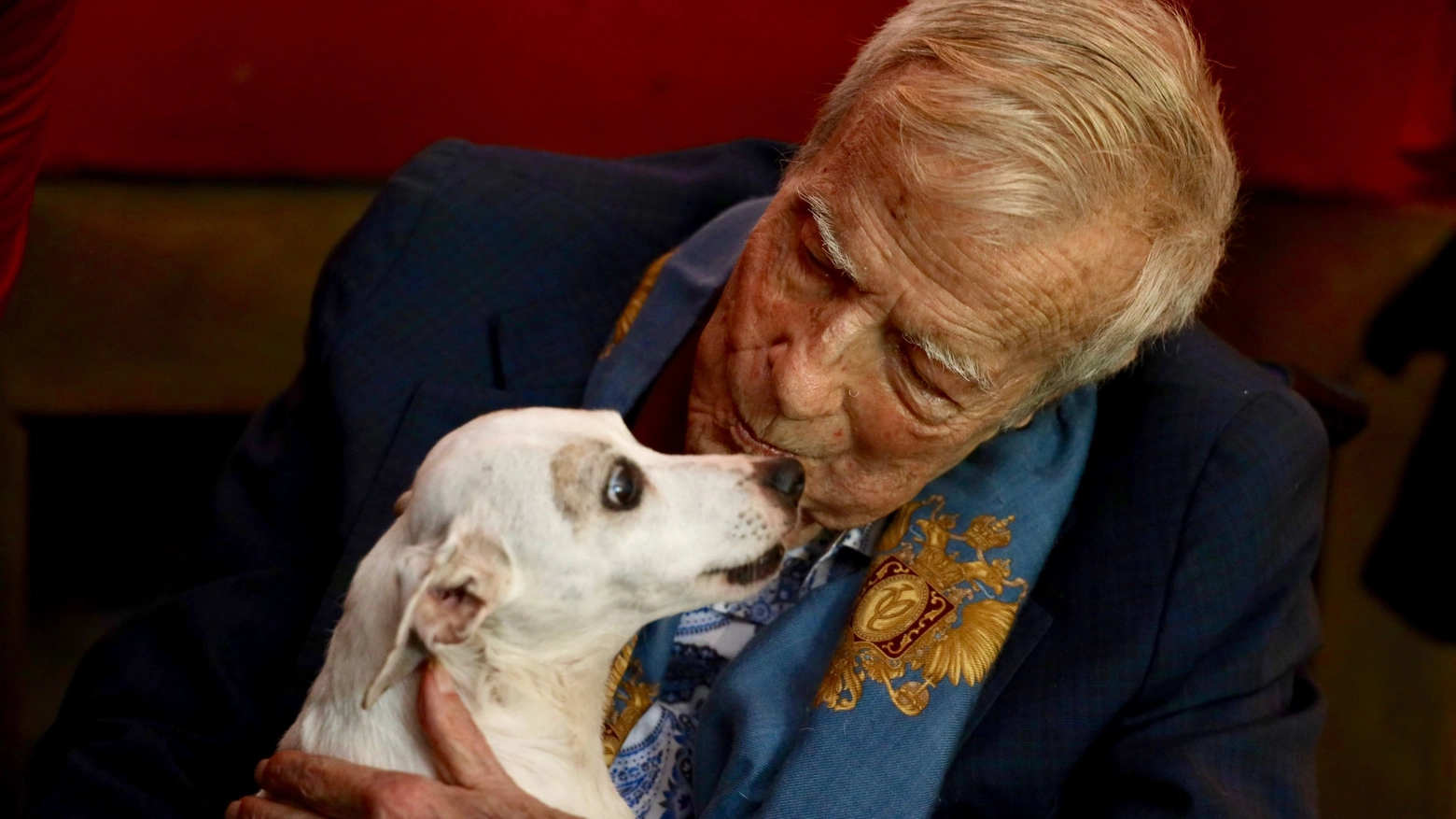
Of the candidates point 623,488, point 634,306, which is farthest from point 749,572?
point 634,306

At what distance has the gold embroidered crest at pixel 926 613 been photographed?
1360 mm

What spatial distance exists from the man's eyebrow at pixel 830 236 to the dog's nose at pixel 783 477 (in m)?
0.20

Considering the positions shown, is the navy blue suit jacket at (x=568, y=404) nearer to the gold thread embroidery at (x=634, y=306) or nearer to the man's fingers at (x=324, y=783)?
the gold thread embroidery at (x=634, y=306)

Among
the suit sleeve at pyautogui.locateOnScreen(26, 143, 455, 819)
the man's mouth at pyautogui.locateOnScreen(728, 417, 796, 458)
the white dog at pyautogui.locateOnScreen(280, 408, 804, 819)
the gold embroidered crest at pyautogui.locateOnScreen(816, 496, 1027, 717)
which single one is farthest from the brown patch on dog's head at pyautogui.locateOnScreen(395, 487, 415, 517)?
the gold embroidered crest at pyautogui.locateOnScreen(816, 496, 1027, 717)

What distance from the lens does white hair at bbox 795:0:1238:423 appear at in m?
1.20

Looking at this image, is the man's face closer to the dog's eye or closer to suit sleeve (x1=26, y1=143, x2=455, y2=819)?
the dog's eye

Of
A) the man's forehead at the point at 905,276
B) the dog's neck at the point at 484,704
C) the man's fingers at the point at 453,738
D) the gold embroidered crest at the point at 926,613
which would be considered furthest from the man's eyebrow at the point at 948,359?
the man's fingers at the point at 453,738

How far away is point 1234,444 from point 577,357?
0.81 m

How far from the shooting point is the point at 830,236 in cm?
128

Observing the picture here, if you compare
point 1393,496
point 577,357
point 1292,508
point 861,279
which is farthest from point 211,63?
point 1393,496

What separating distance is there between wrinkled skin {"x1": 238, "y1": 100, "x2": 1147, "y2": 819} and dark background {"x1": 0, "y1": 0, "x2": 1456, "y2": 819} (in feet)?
3.18

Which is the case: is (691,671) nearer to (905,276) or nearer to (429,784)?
(429,784)

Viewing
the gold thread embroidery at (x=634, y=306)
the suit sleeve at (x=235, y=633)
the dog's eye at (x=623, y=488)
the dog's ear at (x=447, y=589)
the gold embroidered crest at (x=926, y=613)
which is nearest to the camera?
the dog's ear at (x=447, y=589)

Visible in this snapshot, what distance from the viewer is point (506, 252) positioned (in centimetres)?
170
